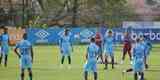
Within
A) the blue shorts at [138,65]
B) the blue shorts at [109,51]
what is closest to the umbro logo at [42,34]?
the blue shorts at [109,51]

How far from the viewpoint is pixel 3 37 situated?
32219 millimetres

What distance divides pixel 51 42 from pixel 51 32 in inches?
44.2

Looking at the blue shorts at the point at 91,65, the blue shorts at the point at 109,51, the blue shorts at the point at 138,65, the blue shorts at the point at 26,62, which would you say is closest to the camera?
the blue shorts at the point at 91,65

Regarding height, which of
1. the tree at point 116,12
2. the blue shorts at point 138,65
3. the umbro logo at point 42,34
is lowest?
the blue shorts at point 138,65

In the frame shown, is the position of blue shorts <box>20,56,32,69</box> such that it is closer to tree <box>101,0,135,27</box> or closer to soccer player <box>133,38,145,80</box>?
soccer player <box>133,38,145,80</box>

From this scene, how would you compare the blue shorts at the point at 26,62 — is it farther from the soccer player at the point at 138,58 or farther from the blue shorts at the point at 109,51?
the blue shorts at the point at 109,51

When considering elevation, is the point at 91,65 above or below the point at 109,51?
below

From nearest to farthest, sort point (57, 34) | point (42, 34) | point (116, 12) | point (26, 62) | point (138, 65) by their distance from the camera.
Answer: point (138, 65) → point (26, 62) → point (57, 34) → point (42, 34) → point (116, 12)

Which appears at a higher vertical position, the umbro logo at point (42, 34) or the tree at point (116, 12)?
the tree at point (116, 12)

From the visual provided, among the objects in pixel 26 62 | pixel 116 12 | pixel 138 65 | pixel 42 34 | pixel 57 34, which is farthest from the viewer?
pixel 116 12

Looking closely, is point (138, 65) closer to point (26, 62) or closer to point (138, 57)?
point (138, 57)

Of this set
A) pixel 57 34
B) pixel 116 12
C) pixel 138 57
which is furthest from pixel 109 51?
pixel 116 12

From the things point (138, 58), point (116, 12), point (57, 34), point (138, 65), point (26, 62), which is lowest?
point (138, 65)

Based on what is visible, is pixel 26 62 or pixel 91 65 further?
pixel 26 62
